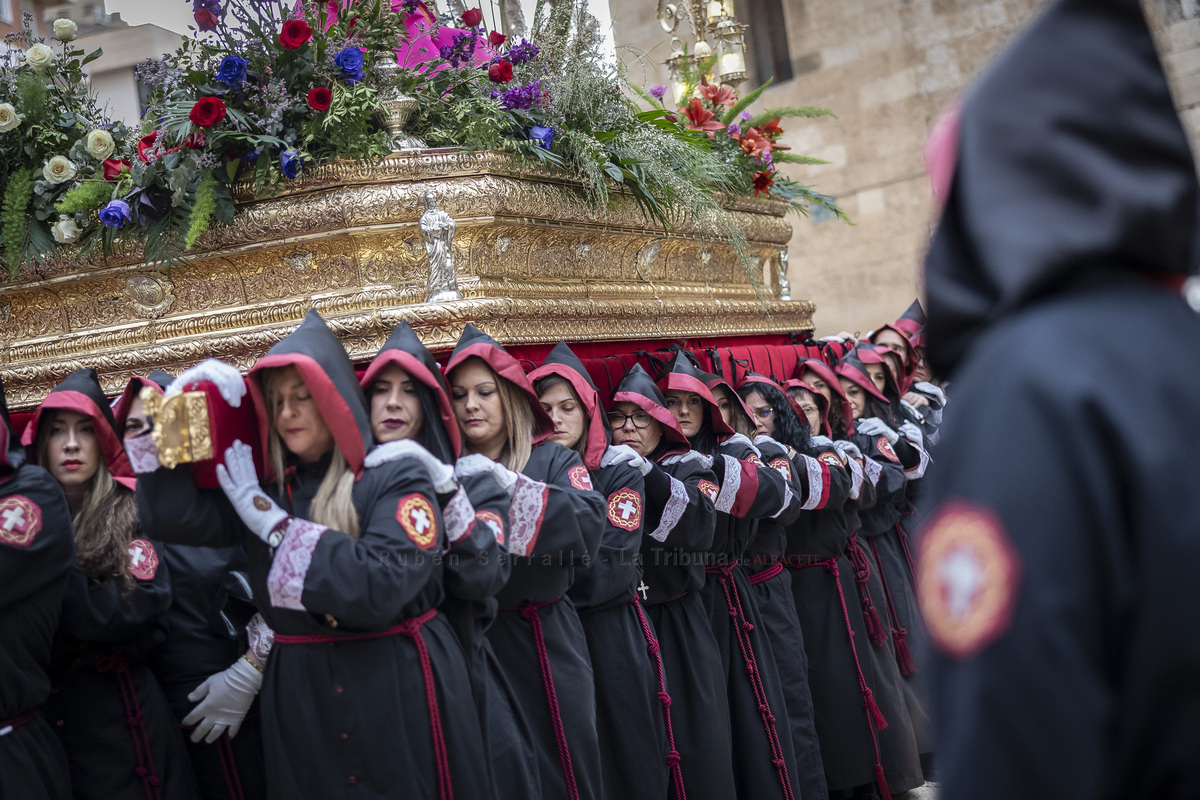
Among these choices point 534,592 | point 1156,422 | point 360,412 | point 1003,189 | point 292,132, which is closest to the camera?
point 1156,422

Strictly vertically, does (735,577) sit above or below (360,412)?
below

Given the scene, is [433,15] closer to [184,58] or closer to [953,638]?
[184,58]

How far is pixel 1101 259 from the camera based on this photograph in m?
1.05

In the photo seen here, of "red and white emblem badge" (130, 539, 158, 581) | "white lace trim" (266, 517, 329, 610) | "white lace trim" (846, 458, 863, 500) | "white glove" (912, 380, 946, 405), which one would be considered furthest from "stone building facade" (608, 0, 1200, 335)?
"white lace trim" (266, 517, 329, 610)

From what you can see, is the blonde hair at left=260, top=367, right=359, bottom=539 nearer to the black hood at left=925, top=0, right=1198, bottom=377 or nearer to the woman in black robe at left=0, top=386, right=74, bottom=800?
the woman in black robe at left=0, top=386, right=74, bottom=800

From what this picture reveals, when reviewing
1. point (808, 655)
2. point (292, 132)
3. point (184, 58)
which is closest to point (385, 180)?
point (292, 132)

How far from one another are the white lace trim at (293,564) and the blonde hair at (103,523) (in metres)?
0.78

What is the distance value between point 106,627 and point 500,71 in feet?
8.43

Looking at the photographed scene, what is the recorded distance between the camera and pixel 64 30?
174 inches

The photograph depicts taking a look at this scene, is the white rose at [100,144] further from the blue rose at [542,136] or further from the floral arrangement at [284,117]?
the blue rose at [542,136]

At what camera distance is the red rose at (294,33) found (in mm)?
3881

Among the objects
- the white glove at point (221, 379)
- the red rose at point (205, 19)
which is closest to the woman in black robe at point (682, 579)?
A: the white glove at point (221, 379)

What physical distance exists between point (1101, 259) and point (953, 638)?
1.31 ft

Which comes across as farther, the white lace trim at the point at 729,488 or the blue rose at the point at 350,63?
the white lace trim at the point at 729,488
